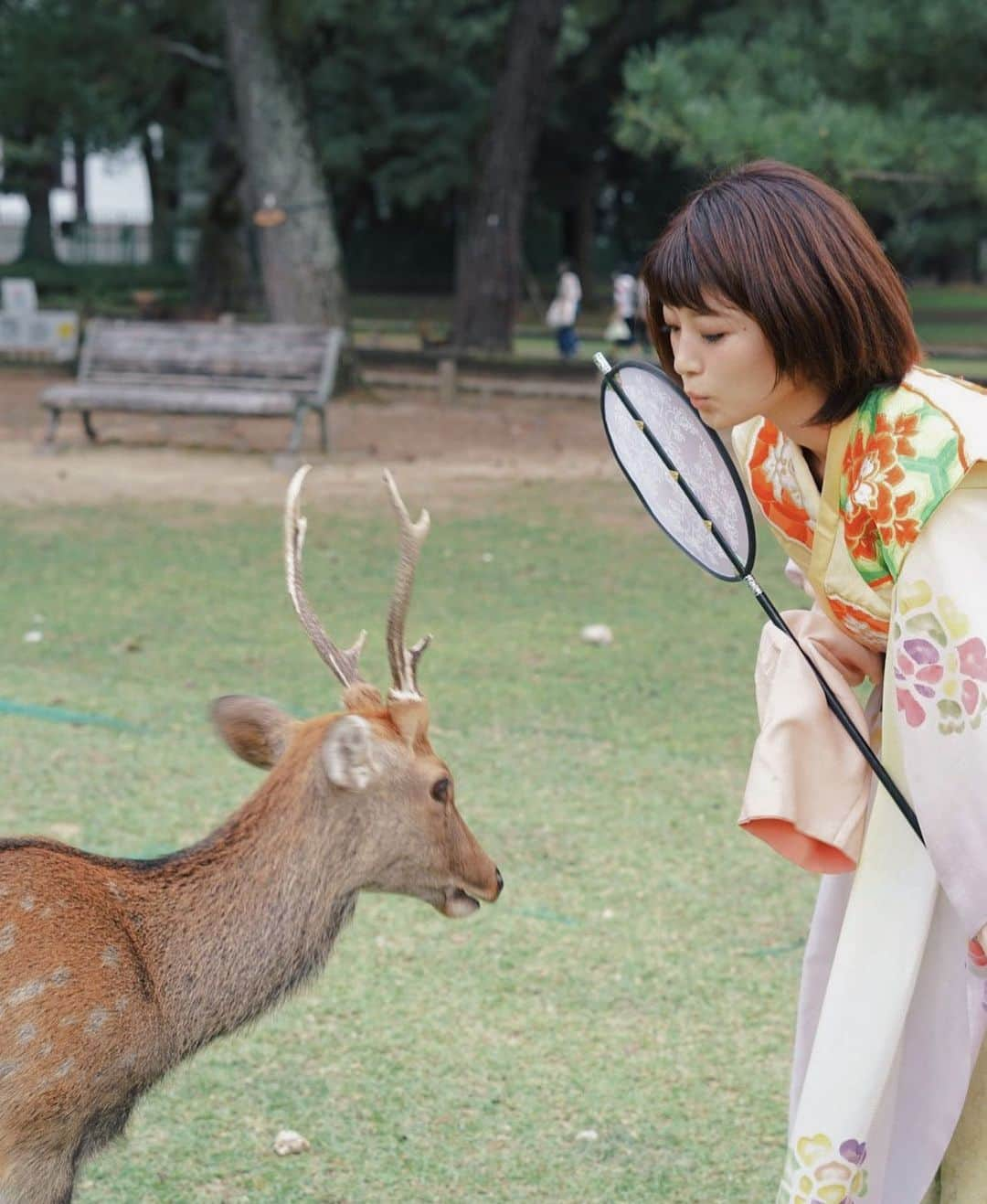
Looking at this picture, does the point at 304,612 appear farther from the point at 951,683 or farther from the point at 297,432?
the point at 297,432

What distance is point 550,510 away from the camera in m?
10.3

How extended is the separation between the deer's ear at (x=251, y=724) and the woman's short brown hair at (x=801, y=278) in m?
0.95

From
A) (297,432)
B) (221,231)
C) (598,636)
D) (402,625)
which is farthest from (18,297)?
(402,625)

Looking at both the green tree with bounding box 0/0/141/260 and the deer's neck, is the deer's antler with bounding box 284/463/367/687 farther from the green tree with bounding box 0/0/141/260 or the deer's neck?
the green tree with bounding box 0/0/141/260

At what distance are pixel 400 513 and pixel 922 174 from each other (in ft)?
31.4

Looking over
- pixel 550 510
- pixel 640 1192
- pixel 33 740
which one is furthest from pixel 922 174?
pixel 640 1192

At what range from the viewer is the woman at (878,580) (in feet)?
7.20

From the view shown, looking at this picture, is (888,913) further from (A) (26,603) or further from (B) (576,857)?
(A) (26,603)

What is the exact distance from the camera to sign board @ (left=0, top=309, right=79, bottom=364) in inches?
Answer: 735

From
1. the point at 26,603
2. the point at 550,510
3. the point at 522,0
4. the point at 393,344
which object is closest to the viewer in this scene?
the point at 26,603

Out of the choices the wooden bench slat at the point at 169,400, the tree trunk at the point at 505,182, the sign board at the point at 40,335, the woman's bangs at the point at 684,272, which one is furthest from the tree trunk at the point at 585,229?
the woman's bangs at the point at 684,272

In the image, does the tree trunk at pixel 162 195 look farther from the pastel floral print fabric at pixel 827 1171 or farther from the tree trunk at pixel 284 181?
the pastel floral print fabric at pixel 827 1171

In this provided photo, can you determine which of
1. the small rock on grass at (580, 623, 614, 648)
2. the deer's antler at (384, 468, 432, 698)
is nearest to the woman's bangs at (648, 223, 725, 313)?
the deer's antler at (384, 468, 432, 698)

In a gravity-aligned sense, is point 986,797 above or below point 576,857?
above
